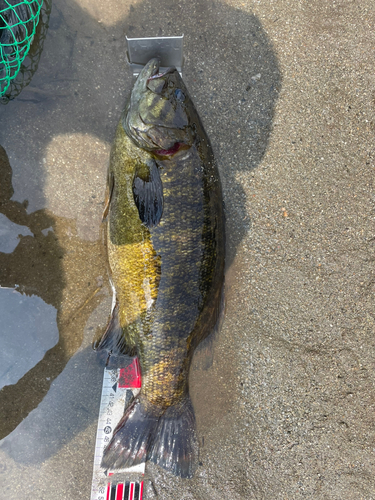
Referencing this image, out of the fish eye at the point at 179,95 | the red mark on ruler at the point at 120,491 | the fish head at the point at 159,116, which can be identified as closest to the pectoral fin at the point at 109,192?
the fish head at the point at 159,116

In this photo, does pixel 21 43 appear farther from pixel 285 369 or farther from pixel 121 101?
pixel 285 369

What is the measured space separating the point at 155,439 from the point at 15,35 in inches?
146

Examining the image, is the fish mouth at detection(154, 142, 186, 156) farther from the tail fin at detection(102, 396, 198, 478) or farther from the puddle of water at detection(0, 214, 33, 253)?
the tail fin at detection(102, 396, 198, 478)

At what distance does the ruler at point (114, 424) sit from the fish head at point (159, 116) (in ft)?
6.28

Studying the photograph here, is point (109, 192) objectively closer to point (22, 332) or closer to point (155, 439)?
point (22, 332)

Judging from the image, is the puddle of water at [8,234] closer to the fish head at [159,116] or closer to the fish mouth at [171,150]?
the fish head at [159,116]

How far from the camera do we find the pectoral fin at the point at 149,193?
2.06 meters

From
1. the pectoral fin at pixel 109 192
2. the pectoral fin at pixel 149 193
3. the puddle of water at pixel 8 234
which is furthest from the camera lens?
the puddle of water at pixel 8 234

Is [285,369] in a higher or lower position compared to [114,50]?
lower

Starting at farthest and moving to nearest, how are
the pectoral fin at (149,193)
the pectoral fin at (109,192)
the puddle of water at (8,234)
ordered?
1. the puddle of water at (8,234)
2. the pectoral fin at (109,192)
3. the pectoral fin at (149,193)

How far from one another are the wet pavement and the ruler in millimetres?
92

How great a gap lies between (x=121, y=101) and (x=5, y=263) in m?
1.86

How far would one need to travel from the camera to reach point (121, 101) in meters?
2.66

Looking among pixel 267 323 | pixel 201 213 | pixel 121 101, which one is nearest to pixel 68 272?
pixel 201 213
